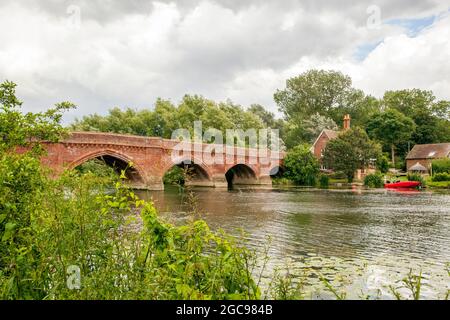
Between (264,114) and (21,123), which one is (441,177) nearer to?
(264,114)

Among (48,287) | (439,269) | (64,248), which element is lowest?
(439,269)

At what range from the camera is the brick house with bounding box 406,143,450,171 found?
62.5 meters

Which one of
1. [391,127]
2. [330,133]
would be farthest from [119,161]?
[391,127]

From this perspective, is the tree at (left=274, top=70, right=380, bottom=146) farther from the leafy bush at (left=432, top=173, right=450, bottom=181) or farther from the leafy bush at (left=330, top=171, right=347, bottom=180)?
the leafy bush at (left=432, top=173, right=450, bottom=181)

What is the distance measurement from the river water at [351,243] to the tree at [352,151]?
28.2 m

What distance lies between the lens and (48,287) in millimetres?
4641

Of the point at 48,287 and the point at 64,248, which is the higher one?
the point at 64,248

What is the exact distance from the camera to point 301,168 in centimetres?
5128

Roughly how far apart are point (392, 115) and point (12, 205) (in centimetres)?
6950

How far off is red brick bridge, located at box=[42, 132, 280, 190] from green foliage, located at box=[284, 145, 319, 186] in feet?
6.43

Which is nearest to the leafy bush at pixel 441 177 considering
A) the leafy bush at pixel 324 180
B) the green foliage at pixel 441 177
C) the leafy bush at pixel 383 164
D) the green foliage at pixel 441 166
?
the green foliage at pixel 441 177

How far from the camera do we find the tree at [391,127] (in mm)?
66438

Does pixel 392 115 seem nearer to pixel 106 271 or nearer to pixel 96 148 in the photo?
pixel 96 148
